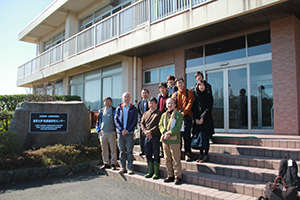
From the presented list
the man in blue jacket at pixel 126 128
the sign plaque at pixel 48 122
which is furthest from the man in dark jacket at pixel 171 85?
the sign plaque at pixel 48 122

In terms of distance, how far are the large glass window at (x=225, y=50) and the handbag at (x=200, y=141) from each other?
Answer: 449 cm

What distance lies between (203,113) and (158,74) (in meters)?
5.96

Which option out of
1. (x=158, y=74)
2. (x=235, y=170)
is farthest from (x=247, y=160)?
(x=158, y=74)

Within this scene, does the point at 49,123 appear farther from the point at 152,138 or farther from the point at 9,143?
the point at 152,138

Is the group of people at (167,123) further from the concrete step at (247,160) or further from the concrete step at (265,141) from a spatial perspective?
the concrete step at (265,141)

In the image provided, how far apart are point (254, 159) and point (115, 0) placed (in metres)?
11.7

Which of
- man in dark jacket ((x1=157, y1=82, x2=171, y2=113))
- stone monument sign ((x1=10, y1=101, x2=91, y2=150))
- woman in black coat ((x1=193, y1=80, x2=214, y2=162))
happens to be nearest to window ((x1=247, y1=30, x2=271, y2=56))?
woman in black coat ((x1=193, y1=80, x2=214, y2=162))

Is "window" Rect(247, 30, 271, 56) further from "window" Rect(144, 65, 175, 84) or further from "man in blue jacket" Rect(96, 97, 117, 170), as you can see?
"man in blue jacket" Rect(96, 97, 117, 170)

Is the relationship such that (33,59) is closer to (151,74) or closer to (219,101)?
(151,74)

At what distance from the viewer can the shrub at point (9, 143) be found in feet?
19.1

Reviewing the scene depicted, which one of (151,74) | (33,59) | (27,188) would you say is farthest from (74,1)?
(27,188)

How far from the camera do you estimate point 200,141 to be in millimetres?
4965

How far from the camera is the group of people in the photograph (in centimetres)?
456

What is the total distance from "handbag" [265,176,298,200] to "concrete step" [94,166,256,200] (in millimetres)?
398
